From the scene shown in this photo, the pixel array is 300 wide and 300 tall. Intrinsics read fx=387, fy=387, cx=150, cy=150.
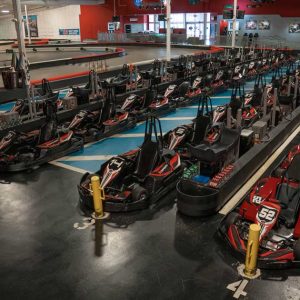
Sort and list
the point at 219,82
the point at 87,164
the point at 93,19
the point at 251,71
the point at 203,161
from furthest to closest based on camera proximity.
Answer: the point at 93,19 < the point at 251,71 < the point at 219,82 < the point at 87,164 < the point at 203,161

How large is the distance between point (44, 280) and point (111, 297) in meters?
A: 0.65

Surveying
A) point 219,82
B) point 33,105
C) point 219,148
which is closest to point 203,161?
point 219,148

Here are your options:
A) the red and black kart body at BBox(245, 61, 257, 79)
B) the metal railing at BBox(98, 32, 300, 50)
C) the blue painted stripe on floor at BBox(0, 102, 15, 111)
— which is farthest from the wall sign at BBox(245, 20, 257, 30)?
the blue painted stripe on floor at BBox(0, 102, 15, 111)

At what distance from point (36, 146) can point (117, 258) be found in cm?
314

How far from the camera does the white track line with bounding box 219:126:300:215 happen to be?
4600 millimetres

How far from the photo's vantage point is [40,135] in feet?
21.0

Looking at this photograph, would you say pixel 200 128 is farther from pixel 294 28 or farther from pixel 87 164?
pixel 294 28

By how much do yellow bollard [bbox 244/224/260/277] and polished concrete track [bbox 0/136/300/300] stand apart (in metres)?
0.10

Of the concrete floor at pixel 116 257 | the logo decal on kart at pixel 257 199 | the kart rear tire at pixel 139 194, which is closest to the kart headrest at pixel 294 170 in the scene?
the logo decal on kart at pixel 257 199

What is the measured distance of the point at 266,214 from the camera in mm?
3680

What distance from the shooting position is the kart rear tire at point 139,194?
4504 mm

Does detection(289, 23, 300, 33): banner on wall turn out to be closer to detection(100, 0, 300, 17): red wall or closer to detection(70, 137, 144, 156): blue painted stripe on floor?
detection(100, 0, 300, 17): red wall

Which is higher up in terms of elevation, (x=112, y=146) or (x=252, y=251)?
(x=252, y=251)

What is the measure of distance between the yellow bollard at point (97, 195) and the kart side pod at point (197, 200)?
89 centimetres
